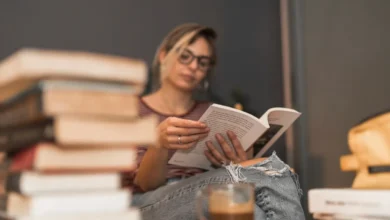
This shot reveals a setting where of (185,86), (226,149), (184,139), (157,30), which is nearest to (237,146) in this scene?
(226,149)

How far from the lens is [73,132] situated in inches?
20.2

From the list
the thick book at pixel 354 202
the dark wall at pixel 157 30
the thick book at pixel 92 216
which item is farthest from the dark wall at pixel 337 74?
the thick book at pixel 92 216

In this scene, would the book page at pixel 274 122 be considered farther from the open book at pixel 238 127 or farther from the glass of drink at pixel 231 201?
the glass of drink at pixel 231 201

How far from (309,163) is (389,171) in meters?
0.84

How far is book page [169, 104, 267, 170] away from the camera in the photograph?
3.49ft

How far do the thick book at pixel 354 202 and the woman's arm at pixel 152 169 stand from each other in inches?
18.0

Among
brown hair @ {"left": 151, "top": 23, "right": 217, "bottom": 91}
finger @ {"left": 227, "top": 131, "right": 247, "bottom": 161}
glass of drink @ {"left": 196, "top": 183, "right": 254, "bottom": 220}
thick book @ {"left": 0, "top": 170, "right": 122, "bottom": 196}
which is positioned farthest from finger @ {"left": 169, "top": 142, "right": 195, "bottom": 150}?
thick book @ {"left": 0, "top": 170, "right": 122, "bottom": 196}

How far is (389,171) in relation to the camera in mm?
775

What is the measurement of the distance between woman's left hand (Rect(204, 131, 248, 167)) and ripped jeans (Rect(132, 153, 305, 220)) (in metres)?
0.12

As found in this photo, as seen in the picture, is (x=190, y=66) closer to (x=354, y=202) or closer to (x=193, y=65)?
(x=193, y=65)

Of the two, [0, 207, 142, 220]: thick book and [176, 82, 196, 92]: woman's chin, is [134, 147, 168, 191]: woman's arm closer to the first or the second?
[176, 82, 196, 92]: woman's chin

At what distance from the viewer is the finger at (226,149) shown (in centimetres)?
116

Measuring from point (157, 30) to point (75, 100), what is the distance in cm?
118

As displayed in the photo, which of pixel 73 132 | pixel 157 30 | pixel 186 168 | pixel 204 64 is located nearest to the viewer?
pixel 73 132
